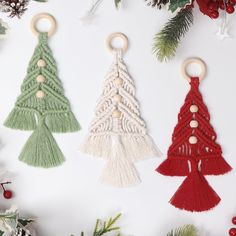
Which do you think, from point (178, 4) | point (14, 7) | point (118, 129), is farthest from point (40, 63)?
point (178, 4)

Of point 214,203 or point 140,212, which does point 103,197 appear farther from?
point 214,203

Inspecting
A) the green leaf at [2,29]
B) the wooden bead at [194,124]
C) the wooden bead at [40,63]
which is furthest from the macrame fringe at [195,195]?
the green leaf at [2,29]

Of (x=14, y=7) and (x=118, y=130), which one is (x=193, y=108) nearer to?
(x=118, y=130)

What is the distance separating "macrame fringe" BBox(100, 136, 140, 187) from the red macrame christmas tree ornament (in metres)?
0.07

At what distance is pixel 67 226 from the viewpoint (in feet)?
3.85

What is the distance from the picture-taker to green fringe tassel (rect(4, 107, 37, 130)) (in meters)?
1.12

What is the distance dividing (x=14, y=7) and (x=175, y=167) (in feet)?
1.83

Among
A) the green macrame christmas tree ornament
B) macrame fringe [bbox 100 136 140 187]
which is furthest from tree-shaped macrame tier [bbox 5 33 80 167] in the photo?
macrame fringe [bbox 100 136 140 187]

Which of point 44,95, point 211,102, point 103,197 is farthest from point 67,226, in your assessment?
point 211,102

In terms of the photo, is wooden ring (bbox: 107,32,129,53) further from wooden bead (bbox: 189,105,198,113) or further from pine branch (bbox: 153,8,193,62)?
wooden bead (bbox: 189,105,198,113)

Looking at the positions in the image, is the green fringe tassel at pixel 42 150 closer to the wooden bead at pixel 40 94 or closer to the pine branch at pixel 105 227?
the wooden bead at pixel 40 94

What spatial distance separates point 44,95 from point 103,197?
0.30 meters

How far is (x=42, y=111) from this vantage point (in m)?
1.13

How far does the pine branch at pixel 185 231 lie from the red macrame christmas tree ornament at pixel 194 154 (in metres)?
0.05
